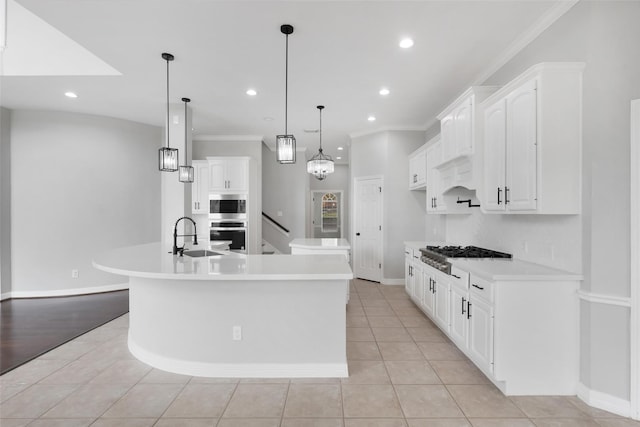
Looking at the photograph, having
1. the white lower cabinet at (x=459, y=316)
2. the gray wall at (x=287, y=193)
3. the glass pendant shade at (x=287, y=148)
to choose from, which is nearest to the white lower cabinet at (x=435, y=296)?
the white lower cabinet at (x=459, y=316)

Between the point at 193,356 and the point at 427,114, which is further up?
the point at 427,114

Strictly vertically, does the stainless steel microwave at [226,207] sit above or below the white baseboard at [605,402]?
above

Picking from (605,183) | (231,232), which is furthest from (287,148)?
(231,232)

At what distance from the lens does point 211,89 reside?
172 inches

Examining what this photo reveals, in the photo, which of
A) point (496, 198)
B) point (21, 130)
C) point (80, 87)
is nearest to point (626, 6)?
point (496, 198)

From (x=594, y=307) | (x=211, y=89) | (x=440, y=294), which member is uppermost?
(x=211, y=89)

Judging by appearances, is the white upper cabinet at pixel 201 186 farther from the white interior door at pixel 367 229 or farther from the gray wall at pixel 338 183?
the gray wall at pixel 338 183

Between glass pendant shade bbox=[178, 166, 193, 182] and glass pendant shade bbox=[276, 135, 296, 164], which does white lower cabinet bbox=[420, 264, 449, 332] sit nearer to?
glass pendant shade bbox=[276, 135, 296, 164]

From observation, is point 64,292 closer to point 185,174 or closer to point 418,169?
point 185,174

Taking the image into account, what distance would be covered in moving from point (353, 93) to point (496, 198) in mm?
2485

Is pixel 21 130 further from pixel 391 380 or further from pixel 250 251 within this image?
pixel 391 380

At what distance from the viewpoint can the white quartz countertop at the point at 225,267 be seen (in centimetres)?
247

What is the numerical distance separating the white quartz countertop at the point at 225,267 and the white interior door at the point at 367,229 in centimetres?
321

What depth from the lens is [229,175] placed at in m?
6.27
